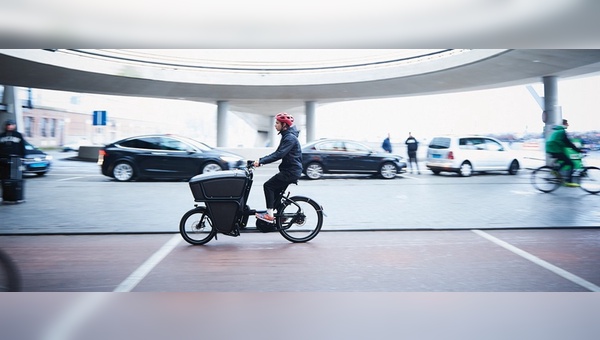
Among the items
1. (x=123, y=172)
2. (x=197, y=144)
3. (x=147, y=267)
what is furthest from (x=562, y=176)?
(x=123, y=172)

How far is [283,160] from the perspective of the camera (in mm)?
5973

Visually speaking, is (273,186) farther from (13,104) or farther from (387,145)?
(387,145)

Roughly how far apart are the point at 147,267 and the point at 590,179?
9.62m

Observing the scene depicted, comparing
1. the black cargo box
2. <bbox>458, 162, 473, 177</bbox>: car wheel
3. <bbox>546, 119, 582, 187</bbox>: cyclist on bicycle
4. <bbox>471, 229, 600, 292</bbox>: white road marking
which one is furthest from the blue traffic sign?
<bbox>458, 162, 473, 177</bbox>: car wheel

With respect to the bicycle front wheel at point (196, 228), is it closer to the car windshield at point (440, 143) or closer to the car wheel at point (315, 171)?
the car wheel at point (315, 171)

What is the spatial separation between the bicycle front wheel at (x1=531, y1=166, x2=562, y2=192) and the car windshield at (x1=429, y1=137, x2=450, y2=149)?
13.4 ft

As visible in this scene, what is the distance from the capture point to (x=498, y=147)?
1495 centimetres

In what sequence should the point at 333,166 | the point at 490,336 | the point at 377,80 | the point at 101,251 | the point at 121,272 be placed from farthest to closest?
1. the point at 377,80
2. the point at 333,166
3. the point at 101,251
4. the point at 121,272
5. the point at 490,336

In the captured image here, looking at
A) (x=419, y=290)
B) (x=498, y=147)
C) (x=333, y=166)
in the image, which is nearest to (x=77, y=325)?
(x=419, y=290)

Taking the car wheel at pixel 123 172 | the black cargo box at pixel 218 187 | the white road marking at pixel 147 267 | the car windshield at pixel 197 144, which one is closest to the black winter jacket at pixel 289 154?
the black cargo box at pixel 218 187

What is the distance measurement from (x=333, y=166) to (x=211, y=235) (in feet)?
24.5

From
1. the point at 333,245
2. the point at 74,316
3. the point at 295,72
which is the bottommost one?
the point at 74,316

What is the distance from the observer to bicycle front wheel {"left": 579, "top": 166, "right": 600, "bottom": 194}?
9789 millimetres
